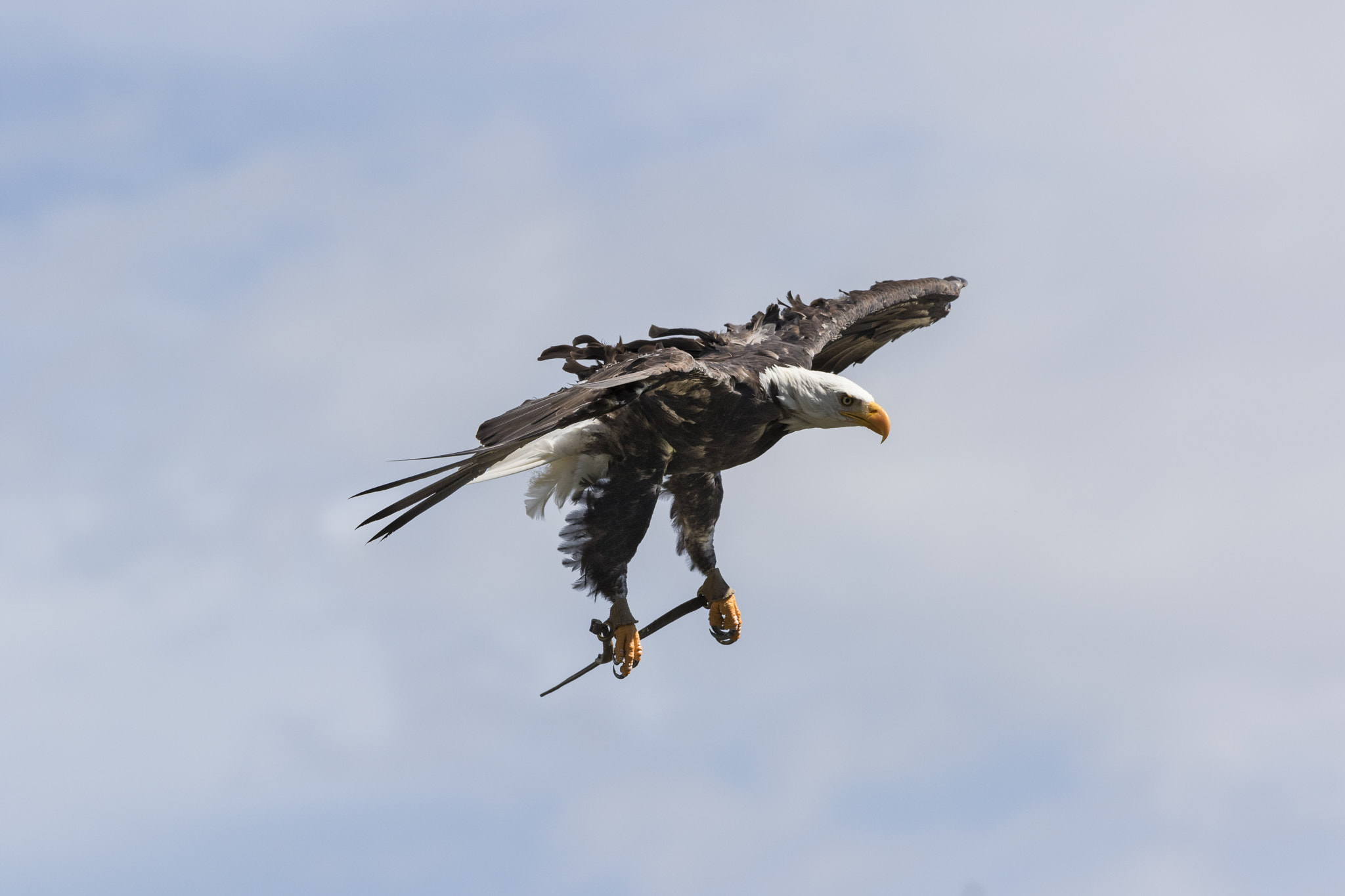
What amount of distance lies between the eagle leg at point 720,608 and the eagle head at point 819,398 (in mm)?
1836

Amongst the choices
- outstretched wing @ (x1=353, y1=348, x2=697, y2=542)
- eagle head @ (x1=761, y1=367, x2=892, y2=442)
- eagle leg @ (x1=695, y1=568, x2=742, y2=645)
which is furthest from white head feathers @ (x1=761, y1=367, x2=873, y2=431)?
eagle leg @ (x1=695, y1=568, x2=742, y2=645)

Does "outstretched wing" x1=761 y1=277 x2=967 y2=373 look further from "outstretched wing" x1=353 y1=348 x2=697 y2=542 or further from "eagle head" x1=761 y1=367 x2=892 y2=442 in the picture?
"outstretched wing" x1=353 y1=348 x2=697 y2=542

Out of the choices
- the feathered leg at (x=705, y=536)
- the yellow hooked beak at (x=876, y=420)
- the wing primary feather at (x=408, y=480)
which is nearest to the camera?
the wing primary feather at (x=408, y=480)

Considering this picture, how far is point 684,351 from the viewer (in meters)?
11.8

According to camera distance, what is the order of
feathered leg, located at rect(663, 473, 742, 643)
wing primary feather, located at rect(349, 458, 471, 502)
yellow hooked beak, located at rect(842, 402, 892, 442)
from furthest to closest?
feathered leg, located at rect(663, 473, 742, 643), yellow hooked beak, located at rect(842, 402, 892, 442), wing primary feather, located at rect(349, 458, 471, 502)

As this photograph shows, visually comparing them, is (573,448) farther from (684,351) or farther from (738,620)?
(738,620)

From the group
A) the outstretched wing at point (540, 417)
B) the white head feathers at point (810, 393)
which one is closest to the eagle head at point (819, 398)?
the white head feathers at point (810, 393)

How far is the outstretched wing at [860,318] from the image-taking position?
12.7 m

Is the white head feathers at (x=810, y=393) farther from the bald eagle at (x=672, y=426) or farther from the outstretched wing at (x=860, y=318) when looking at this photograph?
the outstretched wing at (x=860, y=318)

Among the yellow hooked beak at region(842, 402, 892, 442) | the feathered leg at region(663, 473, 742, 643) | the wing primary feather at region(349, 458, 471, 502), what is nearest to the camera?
the wing primary feather at region(349, 458, 471, 502)

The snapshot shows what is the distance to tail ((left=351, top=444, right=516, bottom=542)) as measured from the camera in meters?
9.34

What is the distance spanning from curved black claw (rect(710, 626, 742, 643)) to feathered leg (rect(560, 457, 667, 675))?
4.77 ft

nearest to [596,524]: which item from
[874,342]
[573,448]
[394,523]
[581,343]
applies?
[573,448]

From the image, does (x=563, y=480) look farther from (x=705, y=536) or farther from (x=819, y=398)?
(x=819, y=398)
